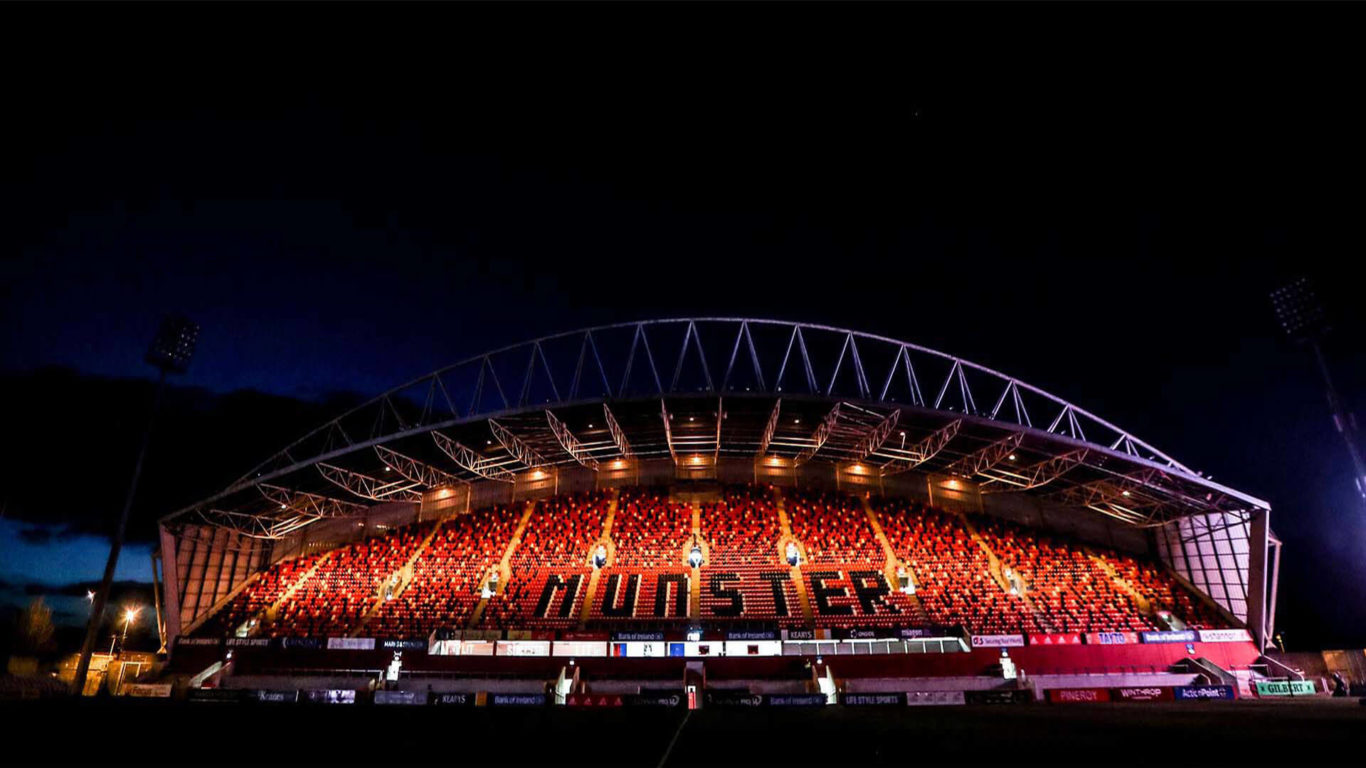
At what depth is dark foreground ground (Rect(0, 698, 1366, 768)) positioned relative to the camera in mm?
8938

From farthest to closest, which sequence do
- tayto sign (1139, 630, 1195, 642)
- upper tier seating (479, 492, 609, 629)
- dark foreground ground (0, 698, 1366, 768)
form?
upper tier seating (479, 492, 609, 629), tayto sign (1139, 630, 1195, 642), dark foreground ground (0, 698, 1366, 768)

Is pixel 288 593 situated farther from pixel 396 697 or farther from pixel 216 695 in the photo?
pixel 396 697

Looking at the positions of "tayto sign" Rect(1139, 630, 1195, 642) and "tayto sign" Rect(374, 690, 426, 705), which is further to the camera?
"tayto sign" Rect(1139, 630, 1195, 642)

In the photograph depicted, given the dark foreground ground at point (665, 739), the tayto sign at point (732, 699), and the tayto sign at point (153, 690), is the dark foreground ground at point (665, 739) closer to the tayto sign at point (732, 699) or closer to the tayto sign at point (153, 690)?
the tayto sign at point (732, 699)

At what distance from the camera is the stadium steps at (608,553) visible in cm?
3441

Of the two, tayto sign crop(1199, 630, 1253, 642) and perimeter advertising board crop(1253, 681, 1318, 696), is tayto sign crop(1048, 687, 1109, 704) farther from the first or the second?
tayto sign crop(1199, 630, 1253, 642)

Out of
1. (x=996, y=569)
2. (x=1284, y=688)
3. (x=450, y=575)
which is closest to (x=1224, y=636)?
(x=1284, y=688)

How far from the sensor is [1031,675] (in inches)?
1171

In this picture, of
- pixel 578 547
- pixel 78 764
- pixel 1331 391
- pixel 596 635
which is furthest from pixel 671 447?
pixel 78 764

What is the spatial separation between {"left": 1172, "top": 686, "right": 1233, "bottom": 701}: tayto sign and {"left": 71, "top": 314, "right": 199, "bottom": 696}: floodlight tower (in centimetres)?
4260

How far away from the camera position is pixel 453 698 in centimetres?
2717

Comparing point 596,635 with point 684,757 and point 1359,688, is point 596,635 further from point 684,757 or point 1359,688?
point 1359,688

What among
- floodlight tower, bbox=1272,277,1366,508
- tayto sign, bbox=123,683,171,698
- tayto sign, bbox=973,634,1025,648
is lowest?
tayto sign, bbox=123,683,171,698

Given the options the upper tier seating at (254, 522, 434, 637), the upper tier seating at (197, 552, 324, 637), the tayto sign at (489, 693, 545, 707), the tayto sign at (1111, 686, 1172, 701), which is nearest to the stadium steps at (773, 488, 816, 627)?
the tayto sign at (1111, 686, 1172, 701)
